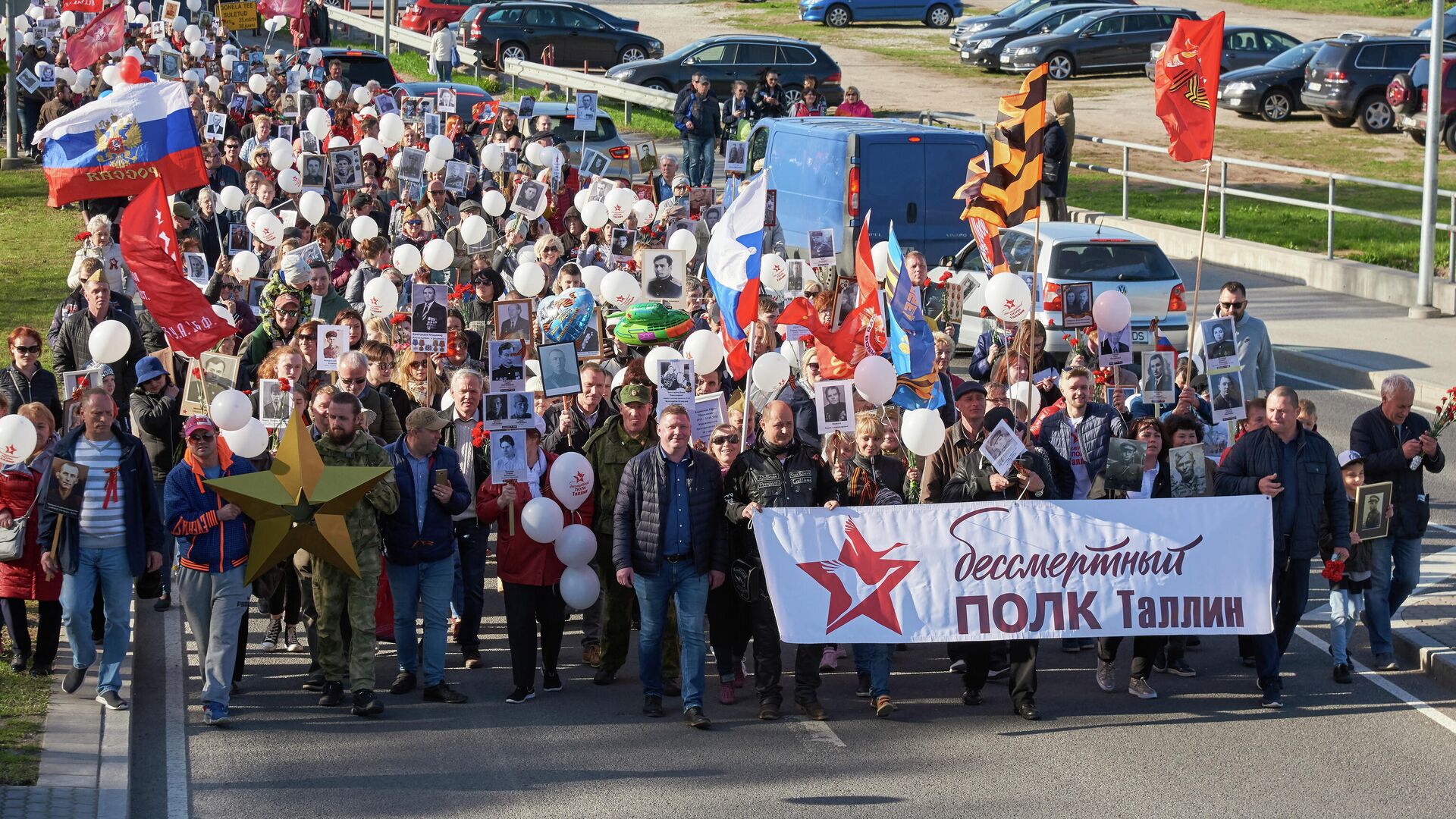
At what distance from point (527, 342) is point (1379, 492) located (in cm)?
539

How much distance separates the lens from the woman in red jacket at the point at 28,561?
972 centimetres

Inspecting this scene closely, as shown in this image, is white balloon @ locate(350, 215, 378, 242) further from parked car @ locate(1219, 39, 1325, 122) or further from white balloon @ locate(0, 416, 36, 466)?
parked car @ locate(1219, 39, 1325, 122)

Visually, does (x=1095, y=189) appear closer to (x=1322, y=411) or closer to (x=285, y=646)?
(x=1322, y=411)

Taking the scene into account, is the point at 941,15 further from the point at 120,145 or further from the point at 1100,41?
the point at 120,145

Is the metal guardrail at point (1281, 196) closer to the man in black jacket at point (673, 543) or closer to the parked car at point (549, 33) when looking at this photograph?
the parked car at point (549, 33)

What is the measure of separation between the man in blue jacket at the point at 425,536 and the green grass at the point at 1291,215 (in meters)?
16.9

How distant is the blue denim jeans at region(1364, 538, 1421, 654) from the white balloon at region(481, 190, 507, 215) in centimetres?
1032

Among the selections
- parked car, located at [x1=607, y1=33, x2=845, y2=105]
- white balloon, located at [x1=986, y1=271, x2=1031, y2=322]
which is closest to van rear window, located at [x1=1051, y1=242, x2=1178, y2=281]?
white balloon, located at [x1=986, y1=271, x2=1031, y2=322]

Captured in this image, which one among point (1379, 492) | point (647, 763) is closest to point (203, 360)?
point (647, 763)

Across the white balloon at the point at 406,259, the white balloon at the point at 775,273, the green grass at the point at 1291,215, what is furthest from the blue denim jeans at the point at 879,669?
the green grass at the point at 1291,215

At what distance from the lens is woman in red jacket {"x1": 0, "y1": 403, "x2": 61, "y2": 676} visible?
9.72m

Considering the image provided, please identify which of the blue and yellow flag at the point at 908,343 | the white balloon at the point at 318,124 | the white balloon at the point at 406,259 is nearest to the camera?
the blue and yellow flag at the point at 908,343

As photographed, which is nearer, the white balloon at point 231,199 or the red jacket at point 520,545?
the red jacket at point 520,545

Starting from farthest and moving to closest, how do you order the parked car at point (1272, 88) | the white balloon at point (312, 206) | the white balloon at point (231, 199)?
the parked car at point (1272, 88)
the white balloon at point (231, 199)
the white balloon at point (312, 206)
